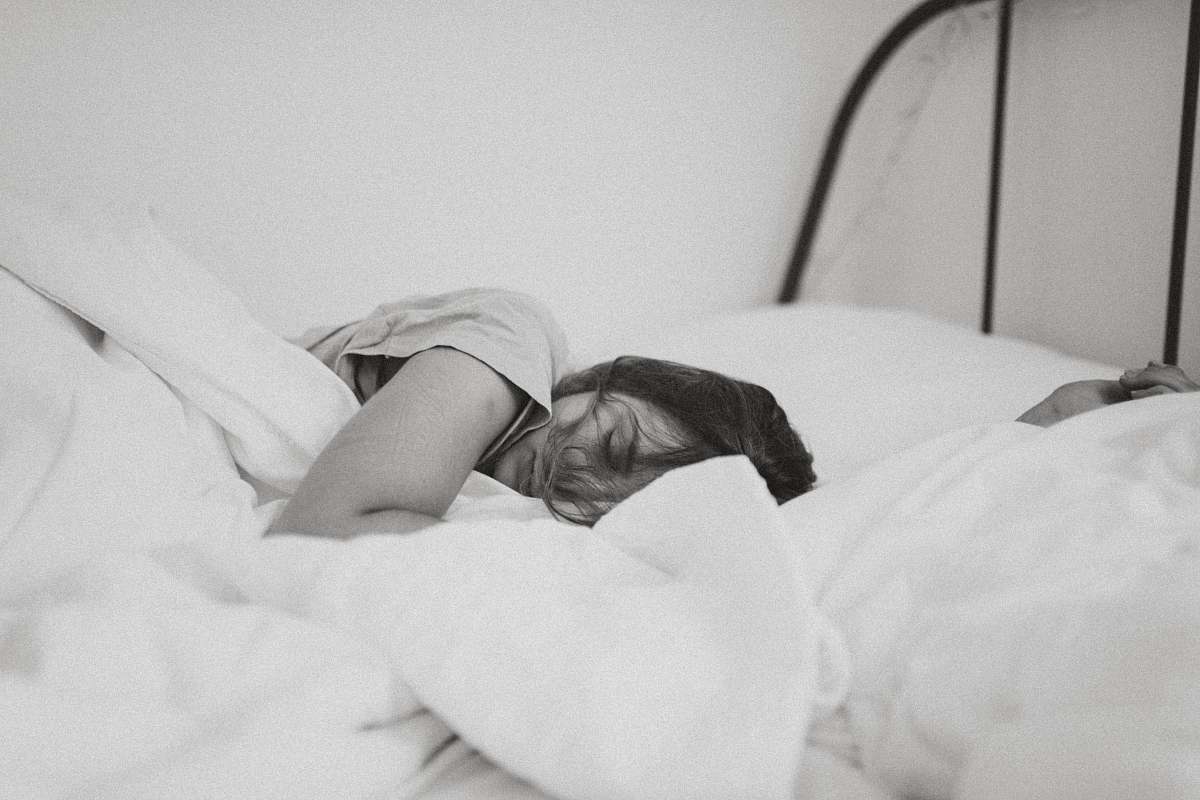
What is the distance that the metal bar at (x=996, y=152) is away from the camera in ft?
5.12

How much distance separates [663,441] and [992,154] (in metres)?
1.08

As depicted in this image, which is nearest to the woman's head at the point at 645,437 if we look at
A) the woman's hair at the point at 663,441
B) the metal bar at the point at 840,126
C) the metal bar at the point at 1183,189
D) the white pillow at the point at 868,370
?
the woman's hair at the point at 663,441

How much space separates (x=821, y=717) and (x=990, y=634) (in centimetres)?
10

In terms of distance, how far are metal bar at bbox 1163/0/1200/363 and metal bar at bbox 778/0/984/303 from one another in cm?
52

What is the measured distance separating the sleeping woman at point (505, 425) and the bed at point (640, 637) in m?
0.12

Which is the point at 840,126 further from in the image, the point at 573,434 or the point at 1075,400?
the point at 573,434

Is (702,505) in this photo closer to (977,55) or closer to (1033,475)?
(1033,475)

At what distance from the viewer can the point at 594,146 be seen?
5.59 ft

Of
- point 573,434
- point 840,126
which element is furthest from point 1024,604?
point 840,126

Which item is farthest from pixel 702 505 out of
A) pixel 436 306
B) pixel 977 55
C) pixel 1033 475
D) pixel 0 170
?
pixel 977 55

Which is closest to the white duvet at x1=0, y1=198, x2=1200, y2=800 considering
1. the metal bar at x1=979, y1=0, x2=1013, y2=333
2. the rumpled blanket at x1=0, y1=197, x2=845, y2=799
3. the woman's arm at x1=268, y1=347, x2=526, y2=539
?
the rumpled blanket at x1=0, y1=197, x2=845, y2=799

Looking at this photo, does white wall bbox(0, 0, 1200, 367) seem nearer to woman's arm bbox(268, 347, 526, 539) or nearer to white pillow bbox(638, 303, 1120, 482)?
white pillow bbox(638, 303, 1120, 482)

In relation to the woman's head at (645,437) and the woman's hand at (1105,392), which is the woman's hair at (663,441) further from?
the woman's hand at (1105,392)

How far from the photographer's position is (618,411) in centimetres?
88
